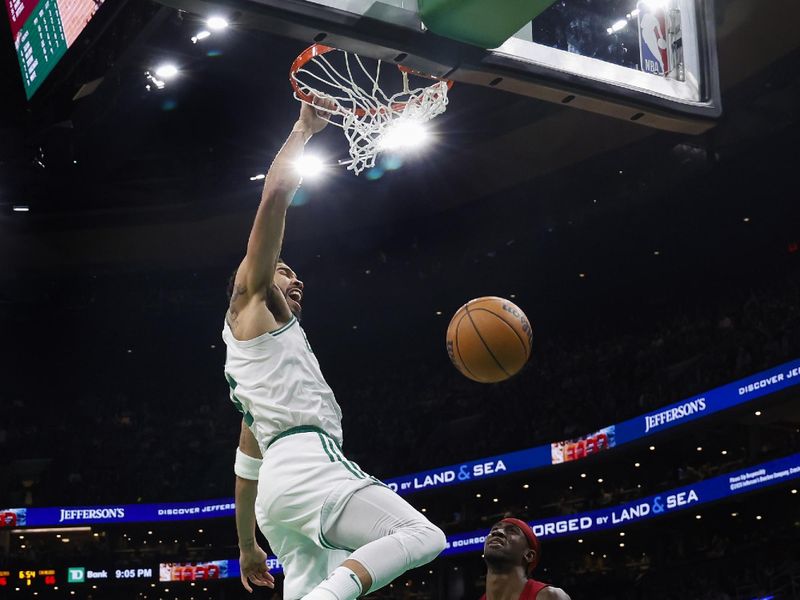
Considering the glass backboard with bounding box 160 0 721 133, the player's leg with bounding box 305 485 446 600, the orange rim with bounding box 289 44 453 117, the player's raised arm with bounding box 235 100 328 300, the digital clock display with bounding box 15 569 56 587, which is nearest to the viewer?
the player's leg with bounding box 305 485 446 600

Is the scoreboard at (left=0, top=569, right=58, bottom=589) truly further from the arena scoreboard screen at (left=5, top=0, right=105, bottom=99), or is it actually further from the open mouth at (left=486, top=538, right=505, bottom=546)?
the open mouth at (left=486, top=538, right=505, bottom=546)

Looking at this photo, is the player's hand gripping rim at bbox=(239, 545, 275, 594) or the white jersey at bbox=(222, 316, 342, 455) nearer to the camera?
the white jersey at bbox=(222, 316, 342, 455)

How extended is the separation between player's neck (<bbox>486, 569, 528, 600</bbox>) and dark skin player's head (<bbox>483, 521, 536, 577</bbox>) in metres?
0.01

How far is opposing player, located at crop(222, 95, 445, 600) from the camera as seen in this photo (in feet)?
11.0

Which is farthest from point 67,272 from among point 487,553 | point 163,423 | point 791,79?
point 487,553

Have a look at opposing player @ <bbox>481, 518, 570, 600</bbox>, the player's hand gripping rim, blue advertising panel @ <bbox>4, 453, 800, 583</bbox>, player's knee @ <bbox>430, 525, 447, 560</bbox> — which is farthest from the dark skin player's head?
blue advertising panel @ <bbox>4, 453, 800, 583</bbox>

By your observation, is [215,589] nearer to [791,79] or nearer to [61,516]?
[61,516]

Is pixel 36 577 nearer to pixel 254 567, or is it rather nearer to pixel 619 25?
pixel 254 567

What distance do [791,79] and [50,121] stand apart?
1127 cm

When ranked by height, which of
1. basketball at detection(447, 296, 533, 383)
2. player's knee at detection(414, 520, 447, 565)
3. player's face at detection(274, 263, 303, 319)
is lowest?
player's knee at detection(414, 520, 447, 565)

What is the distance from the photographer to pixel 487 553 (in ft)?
15.3

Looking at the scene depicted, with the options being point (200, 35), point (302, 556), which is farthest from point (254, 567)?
point (200, 35)

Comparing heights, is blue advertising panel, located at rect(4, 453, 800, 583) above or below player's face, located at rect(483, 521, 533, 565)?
above

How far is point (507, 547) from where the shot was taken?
15.3 feet
